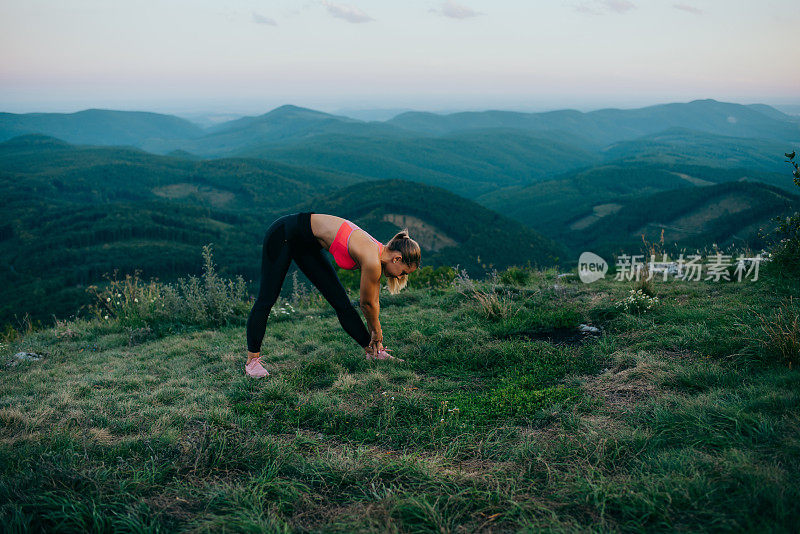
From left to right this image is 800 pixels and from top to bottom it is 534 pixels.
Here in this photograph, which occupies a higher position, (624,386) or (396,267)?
(396,267)

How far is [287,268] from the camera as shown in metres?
4.90

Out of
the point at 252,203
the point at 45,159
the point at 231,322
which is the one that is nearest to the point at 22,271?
the point at 252,203

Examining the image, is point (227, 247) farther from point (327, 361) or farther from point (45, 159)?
point (45, 159)

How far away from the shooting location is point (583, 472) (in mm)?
2840

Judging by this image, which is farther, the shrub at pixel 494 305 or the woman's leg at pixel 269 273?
the shrub at pixel 494 305

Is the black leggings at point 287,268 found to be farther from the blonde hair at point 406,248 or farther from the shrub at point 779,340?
the shrub at point 779,340

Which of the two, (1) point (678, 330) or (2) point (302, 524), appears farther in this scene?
(1) point (678, 330)

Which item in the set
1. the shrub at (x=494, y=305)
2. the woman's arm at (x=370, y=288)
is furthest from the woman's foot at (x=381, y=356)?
the shrub at (x=494, y=305)

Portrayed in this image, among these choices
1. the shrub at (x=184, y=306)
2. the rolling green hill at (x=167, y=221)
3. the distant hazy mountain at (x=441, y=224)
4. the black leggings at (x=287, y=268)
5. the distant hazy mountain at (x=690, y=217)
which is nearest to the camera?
the black leggings at (x=287, y=268)

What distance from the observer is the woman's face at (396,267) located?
4488mm

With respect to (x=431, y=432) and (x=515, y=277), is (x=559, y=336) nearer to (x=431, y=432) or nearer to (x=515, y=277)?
(x=431, y=432)

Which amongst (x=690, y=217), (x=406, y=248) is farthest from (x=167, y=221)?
(x=690, y=217)

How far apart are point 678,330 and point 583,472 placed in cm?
317

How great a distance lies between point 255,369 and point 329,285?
4.08ft
